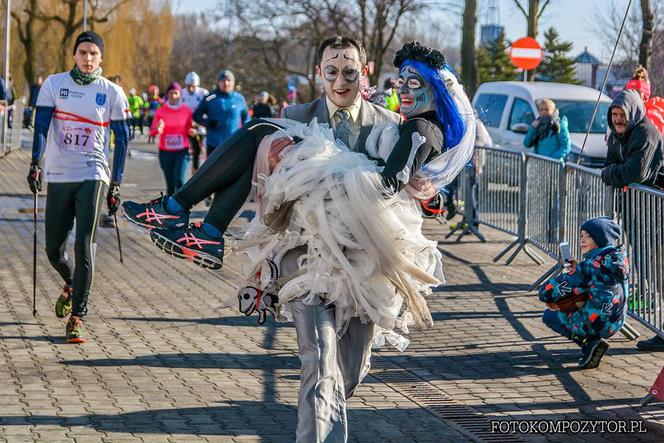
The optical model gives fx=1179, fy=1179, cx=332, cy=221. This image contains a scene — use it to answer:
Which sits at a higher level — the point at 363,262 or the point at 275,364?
the point at 363,262

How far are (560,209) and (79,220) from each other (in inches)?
196

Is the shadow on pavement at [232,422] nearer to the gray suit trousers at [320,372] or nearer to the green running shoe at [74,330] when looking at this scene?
the gray suit trousers at [320,372]

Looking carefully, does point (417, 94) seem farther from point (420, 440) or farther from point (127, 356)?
point (127, 356)

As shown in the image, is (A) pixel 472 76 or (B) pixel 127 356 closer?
(B) pixel 127 356

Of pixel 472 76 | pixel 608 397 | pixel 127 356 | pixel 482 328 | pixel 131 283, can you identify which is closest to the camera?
pixel 608 397

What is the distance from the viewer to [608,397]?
733 cm

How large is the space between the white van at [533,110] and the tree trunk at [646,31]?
3.14 ft

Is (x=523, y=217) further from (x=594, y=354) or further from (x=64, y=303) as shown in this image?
(x=64, y=303)

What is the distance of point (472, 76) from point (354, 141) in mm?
23150

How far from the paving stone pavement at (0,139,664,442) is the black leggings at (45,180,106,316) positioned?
1.24 feet

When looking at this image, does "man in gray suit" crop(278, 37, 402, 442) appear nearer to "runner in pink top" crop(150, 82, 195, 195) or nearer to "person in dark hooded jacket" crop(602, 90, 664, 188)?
"person in dark hooded jacket" crop(602, 90, 664, 188)

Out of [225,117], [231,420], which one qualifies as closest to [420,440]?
[231,420]

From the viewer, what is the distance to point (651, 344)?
8.78 metres

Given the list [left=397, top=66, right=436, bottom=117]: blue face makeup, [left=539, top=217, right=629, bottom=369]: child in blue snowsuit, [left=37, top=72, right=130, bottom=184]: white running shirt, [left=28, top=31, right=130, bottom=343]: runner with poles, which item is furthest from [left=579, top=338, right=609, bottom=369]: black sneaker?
[left=37, top=72, right=130, bottom=184]: white running shirt
